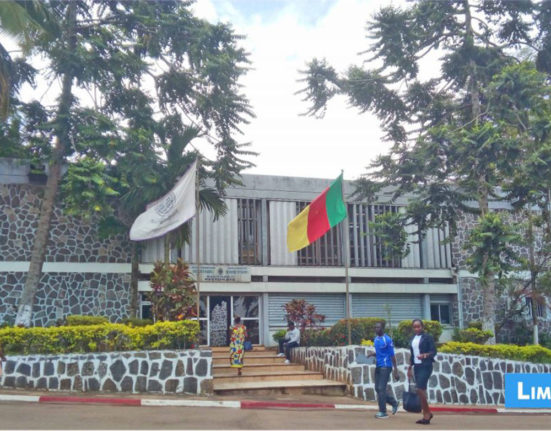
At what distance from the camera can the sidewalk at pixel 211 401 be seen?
13.0 meters

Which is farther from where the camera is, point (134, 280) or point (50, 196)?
point (134, 280)

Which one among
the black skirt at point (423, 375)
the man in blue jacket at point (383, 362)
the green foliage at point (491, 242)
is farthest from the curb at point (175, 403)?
the green foliage at point (491, 242)

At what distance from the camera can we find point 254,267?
24156 millimetres

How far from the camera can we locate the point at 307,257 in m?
25.2

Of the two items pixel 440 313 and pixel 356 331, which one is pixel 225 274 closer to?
pixel 356 331

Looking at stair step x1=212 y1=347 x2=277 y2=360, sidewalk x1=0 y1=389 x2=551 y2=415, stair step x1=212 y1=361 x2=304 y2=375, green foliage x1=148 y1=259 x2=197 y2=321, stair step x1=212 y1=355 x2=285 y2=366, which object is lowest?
sidewalk x1=0 y1=389 x2=551 y2=415

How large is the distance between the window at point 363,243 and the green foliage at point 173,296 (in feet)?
35.3

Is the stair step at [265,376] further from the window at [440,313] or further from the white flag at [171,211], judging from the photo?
the window at [440,313]

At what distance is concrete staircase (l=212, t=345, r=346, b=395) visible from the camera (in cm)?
1567

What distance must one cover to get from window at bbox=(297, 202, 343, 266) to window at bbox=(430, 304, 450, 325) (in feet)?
15.5

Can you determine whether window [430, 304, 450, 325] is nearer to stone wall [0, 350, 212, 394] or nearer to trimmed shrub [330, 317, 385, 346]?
trimmed shrub [330, 317, 385, 346]

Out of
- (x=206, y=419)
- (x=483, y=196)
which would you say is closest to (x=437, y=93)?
(x=483, y=196)

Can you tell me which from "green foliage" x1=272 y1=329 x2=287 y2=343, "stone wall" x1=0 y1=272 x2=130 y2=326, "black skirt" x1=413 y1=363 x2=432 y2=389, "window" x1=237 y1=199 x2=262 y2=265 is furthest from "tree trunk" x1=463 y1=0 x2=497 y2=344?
"stone wall" x1=0 y1=272 x2=130 y2=326

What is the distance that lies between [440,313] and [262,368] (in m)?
11.2
